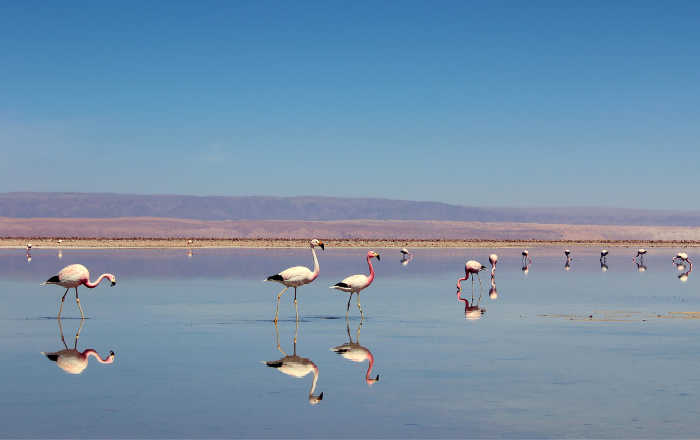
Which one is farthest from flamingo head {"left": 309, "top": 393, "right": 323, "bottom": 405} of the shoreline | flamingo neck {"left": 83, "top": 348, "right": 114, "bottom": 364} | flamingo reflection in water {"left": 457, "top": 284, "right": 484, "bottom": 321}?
the shoreline

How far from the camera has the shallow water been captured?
7.43 metres

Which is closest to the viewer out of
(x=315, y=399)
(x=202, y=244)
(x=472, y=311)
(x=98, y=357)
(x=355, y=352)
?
(x=315, y=399)

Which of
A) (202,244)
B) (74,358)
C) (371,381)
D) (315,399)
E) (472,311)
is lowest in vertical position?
(315,399)

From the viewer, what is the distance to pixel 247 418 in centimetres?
758

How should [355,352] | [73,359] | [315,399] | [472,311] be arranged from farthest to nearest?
1. [472,311]
2. [355,352]
3. [73,359]
4. [315,399]

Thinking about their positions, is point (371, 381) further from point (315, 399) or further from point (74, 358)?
point (74, 358)

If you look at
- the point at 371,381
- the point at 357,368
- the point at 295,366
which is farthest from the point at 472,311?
the point at 371,381

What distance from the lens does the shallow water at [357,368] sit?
7.43 m

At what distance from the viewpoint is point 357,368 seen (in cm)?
1020


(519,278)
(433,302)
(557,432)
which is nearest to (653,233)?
(519,278)

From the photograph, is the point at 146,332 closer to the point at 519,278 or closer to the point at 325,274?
the point at 325,274

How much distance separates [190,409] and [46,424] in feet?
4.59

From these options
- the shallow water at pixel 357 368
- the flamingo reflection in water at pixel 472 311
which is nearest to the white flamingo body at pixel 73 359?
the shallow water at pixel 357 368

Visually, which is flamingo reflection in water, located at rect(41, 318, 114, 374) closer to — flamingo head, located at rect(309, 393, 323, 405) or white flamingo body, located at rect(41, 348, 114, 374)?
white flamingo body, located at rect(41, 348, 114, 374)
